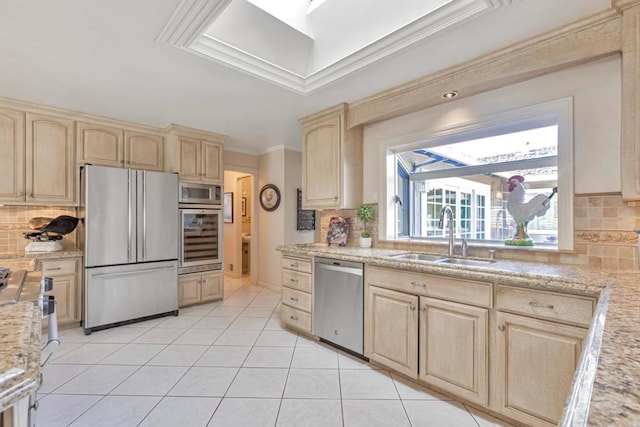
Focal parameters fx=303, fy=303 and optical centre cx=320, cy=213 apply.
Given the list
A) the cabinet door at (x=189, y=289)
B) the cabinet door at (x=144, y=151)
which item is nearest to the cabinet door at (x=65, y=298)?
the cabinet door at (x=189, y=289)

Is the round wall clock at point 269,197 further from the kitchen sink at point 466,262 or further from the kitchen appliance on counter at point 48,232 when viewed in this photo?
the kitchen sink at point 466,262

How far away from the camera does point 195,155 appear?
4.00 metres

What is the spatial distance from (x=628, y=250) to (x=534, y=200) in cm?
60

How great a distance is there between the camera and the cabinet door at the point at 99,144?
3387 mm

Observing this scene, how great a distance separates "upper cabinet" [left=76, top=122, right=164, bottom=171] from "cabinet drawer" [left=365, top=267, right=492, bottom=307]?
10.3 ft

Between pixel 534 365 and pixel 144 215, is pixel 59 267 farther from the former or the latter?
pixel 534 365

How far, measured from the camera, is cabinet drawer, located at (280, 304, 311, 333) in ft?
9.77

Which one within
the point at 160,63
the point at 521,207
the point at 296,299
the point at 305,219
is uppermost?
the point at 160,63

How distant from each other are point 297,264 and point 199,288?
1.71m

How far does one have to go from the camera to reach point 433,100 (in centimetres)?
254

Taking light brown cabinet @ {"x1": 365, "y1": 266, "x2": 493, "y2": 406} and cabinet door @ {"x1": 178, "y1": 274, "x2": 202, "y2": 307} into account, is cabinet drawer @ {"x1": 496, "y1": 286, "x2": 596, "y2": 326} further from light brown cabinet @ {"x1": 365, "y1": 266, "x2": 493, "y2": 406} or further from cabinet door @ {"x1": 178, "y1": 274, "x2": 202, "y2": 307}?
cabinet door @ {"x1": 178, "y1": 274, "x2": 202, "y2": 307}

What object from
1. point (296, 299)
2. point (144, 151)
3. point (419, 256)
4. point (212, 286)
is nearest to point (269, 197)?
point (212, 286)

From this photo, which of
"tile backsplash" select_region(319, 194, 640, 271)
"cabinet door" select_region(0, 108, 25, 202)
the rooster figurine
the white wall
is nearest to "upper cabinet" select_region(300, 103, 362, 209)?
the white wall

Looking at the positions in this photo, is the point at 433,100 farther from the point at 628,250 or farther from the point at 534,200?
the point at 628,250
